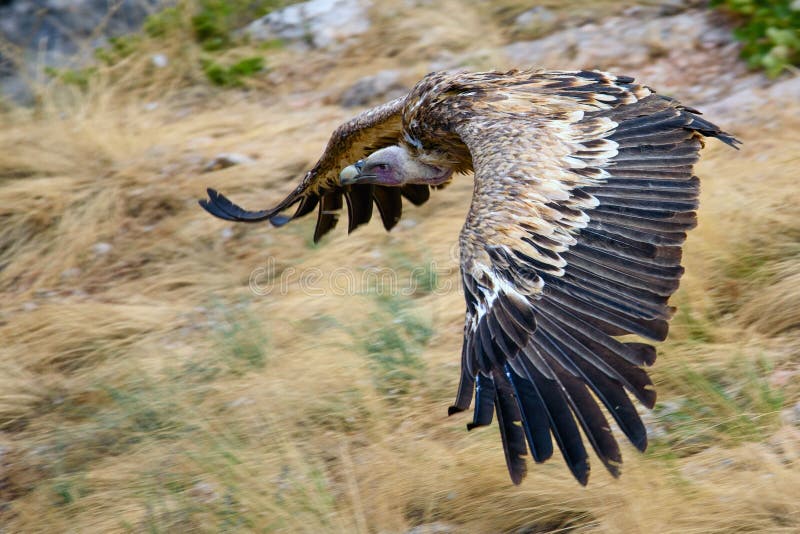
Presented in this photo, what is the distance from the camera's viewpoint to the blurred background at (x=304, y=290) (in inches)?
151

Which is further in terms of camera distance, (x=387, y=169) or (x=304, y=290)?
(x=304, y=290)

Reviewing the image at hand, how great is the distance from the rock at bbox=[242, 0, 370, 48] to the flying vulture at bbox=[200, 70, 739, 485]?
3.92 meters

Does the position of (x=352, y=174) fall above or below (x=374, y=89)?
above

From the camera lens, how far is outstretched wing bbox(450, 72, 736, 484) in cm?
301

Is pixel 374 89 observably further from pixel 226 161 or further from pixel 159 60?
pixel 159 60

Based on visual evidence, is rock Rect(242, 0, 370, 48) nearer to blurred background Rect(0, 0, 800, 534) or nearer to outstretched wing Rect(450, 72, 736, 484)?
blurred background Rect(0, 0, 800, 534)

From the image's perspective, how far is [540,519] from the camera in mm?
3594

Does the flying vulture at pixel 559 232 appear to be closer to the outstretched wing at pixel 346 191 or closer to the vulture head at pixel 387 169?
the vulture head at pixel 387 169

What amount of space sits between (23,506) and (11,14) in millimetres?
6054

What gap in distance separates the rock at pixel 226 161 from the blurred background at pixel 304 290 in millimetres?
95

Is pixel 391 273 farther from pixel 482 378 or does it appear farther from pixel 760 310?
pixel 482 378

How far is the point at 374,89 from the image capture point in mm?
7867

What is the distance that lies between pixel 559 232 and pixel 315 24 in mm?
5869

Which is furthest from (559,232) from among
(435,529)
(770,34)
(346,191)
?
(770,34)
